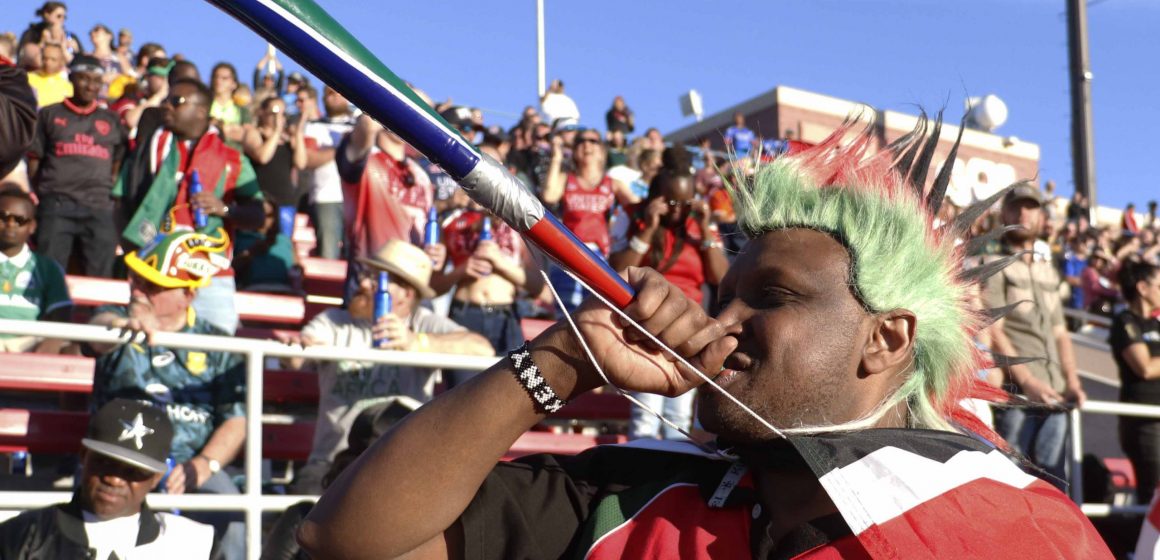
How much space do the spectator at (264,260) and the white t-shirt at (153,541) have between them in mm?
3931

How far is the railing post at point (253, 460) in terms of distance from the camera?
442 centimetres

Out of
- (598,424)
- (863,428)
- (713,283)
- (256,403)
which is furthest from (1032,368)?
(863,428)

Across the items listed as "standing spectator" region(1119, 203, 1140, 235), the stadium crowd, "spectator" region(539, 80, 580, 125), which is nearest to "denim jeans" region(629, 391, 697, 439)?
the stadium crowd

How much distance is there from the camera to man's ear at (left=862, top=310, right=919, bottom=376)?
2309 mm

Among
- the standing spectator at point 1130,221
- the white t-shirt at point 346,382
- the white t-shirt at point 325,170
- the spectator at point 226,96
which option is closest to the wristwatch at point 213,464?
the white t-shirt at point 346,382

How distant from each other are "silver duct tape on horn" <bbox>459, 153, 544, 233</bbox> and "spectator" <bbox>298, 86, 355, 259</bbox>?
6520 millimetres

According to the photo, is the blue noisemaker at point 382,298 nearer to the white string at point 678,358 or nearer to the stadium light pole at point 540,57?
the white string at point 678,358

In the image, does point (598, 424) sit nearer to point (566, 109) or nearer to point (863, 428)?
point (863, 428)

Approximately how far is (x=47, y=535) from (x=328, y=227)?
496 centimetres

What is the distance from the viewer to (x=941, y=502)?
201 centimetres

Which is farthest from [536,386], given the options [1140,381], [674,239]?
[1140,381]

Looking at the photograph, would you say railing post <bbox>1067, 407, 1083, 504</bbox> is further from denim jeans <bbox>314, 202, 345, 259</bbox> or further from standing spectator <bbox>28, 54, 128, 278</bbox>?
standing spectator <bbox>28, 54, 128, 278</bbox>

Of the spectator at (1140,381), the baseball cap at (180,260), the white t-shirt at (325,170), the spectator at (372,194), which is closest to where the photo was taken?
the baseball cap at (180,260)

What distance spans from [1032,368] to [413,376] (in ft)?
10.1
